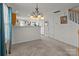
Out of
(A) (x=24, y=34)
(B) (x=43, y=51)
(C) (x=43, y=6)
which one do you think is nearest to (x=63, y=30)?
(C) (x=43, y=6)

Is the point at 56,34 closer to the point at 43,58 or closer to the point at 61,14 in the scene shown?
the point at 61,14

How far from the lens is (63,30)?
5.77 meters

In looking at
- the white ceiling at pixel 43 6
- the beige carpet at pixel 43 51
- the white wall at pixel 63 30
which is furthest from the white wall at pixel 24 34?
the white wall at pixel 63 30

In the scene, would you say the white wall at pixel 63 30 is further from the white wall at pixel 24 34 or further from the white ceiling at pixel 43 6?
the white wall at pixel 24 34

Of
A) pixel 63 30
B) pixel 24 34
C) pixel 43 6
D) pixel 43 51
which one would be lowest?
pixel 43 51

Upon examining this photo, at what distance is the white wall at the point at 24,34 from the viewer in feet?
16.4

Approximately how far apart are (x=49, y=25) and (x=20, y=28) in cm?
322

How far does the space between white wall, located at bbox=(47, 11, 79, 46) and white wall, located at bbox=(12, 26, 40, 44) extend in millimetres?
1251

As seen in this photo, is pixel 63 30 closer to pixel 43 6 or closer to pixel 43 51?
pixel 43 6

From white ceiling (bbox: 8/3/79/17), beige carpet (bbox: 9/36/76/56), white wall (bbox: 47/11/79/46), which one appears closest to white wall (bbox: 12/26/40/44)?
beige carpet (bbox: 9/36/76/56)

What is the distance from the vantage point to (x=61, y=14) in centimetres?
606

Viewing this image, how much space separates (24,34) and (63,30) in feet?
7.63

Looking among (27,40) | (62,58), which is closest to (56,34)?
(27,40)

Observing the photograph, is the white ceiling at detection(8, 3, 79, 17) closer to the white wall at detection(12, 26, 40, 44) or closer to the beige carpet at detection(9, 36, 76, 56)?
the white wall at detection(12, 26, 40, 44)
